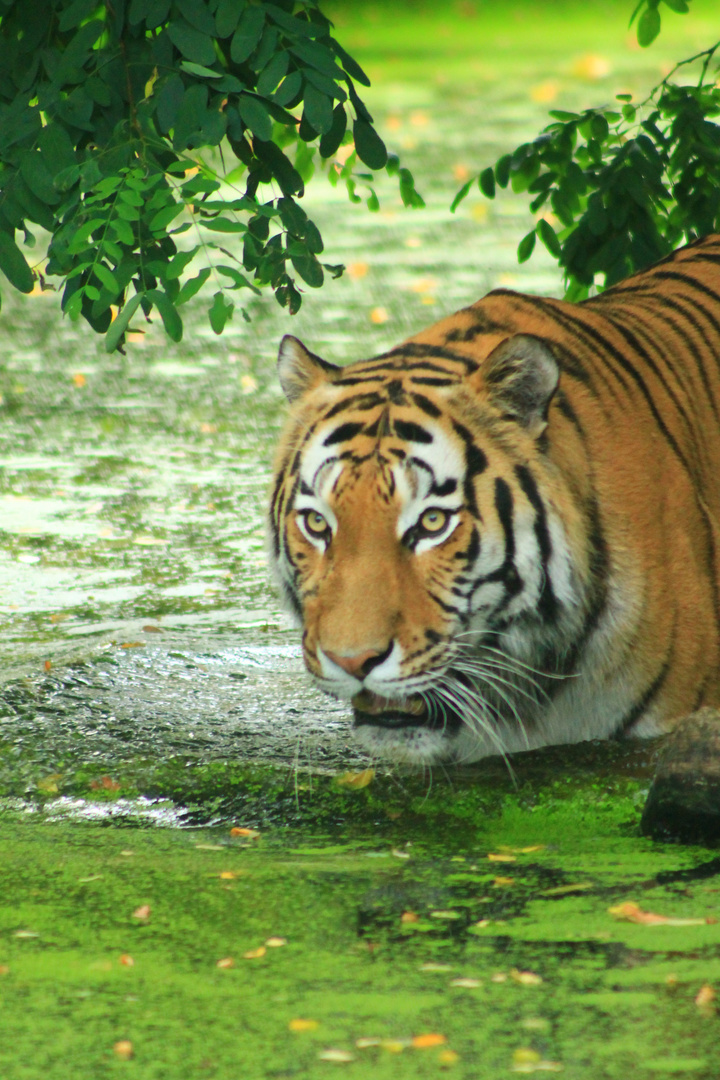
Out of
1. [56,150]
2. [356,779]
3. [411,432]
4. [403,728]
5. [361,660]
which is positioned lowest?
[356,779]

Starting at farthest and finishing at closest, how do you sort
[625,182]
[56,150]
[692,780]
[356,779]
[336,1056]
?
[625,182] → [56,150] → [356,779] → [692,780] → [336,1056]

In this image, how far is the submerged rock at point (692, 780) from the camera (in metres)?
→ 3.00

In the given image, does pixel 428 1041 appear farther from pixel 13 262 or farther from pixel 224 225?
pixel 13 262

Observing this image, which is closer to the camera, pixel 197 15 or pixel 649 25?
pixel 197 15

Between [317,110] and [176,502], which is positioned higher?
[317,110]

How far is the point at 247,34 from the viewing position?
3555 millimetres

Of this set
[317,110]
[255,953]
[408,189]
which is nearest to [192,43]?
[317,110]

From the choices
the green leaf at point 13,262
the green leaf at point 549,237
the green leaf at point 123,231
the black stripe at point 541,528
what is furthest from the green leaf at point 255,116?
the green leaf at point 549,237

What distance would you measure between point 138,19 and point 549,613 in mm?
1551

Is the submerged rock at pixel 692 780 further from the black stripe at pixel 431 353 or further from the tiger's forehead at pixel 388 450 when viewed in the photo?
the black stripe at pixel 431 353

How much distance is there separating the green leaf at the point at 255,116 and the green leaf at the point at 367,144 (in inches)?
11.9

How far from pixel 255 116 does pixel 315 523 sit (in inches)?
37.0

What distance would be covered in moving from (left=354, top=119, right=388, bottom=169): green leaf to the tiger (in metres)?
0.45

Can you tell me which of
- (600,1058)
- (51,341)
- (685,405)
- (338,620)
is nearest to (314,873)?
(338,620)
